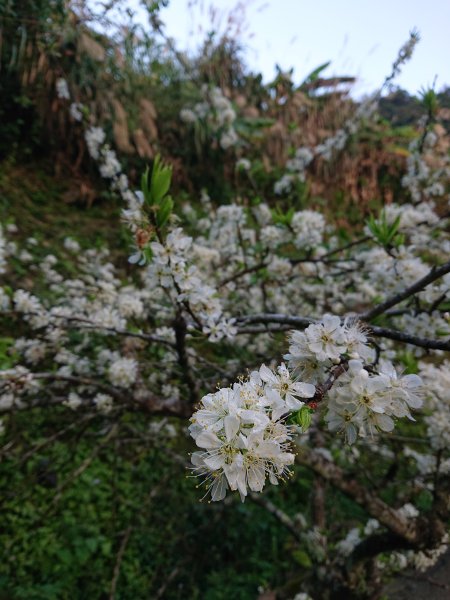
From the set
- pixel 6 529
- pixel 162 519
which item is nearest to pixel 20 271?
pixel 6 529

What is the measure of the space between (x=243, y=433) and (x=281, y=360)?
1.87 m

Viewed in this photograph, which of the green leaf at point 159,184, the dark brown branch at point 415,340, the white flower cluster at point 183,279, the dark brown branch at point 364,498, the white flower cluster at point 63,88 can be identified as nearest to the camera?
the dark brown branch at point 415,340

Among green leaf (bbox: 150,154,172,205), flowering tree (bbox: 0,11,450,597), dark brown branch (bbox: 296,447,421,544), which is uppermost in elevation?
green leaf (bbox: 150,154,172,205)

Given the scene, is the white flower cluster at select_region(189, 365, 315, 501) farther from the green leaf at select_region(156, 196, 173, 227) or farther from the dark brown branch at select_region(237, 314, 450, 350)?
the green leaf at select_region(156, 196, 173, 227)

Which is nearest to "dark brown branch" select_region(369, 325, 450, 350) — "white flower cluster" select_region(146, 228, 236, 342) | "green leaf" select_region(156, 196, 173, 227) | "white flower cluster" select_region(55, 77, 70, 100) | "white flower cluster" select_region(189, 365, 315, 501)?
"white flower cluster" select_region(189, 365, 315, 501)

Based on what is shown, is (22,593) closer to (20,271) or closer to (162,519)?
(162,519)

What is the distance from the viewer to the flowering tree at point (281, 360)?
2.60ft

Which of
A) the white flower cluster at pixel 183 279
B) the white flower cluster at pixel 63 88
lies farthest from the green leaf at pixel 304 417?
the white flower cluster at pixel 63 88

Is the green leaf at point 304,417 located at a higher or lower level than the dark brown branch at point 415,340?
lower

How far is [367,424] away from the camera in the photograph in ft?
2.91

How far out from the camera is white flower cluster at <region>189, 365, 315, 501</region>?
0.69 metres

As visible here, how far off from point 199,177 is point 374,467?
203 inches

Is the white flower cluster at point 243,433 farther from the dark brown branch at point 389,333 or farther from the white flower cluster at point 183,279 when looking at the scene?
the white flower cluster at point 183,279

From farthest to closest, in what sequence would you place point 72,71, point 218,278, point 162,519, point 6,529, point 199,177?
point 199,177 → point 72,71 → point 218,278 → point 162,519 → point 6,529
